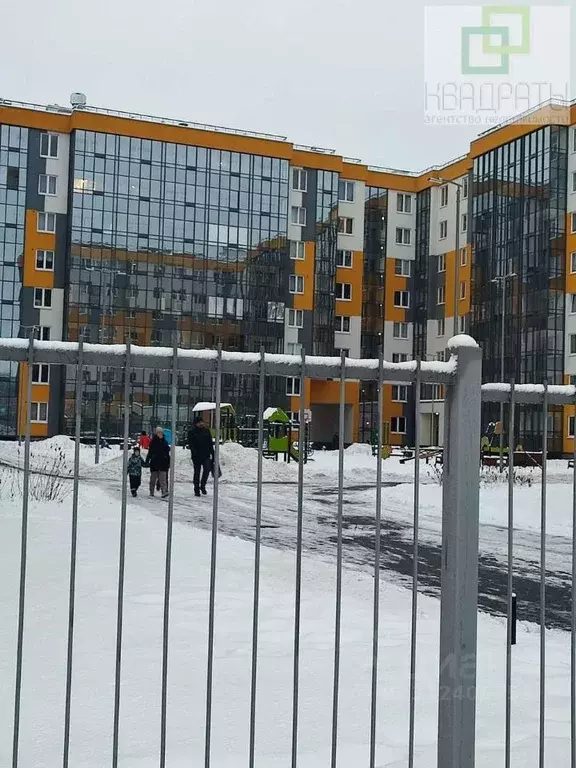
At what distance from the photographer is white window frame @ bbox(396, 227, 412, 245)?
6375cm

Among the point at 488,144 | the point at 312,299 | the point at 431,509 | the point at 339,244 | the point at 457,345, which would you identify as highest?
the point at 488,144

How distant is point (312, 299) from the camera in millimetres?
57750

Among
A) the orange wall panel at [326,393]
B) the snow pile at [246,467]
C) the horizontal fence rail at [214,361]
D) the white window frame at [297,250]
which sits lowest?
the snow pile at [246,467]

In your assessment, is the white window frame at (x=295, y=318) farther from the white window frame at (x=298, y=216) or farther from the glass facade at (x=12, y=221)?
the glass facade at (x=12, y=221)

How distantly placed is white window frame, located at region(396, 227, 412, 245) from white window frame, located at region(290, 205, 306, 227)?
9104 millimetres

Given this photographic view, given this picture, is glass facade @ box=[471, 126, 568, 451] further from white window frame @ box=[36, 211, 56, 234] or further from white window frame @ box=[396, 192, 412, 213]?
white window frame @ box=[36, 211, 56, 234]

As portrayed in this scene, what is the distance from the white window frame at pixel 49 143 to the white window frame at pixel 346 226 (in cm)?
1926

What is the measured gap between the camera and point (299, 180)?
57312 millimetres

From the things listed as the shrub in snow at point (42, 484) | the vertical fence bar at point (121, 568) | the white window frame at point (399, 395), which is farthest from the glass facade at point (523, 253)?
the vertical fence bar at point (121, 568)

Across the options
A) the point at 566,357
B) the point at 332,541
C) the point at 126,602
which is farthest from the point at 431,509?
the point at 566,357

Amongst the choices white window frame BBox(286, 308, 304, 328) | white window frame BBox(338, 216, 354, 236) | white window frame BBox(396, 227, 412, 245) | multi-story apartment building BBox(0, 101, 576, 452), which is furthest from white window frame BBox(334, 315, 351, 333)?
white window frame BBox(396, 227, 412, 245)

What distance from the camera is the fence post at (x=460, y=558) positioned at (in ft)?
10.4

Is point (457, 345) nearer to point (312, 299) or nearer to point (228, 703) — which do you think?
point (228, 703)

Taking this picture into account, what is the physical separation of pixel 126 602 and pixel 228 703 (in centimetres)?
286
